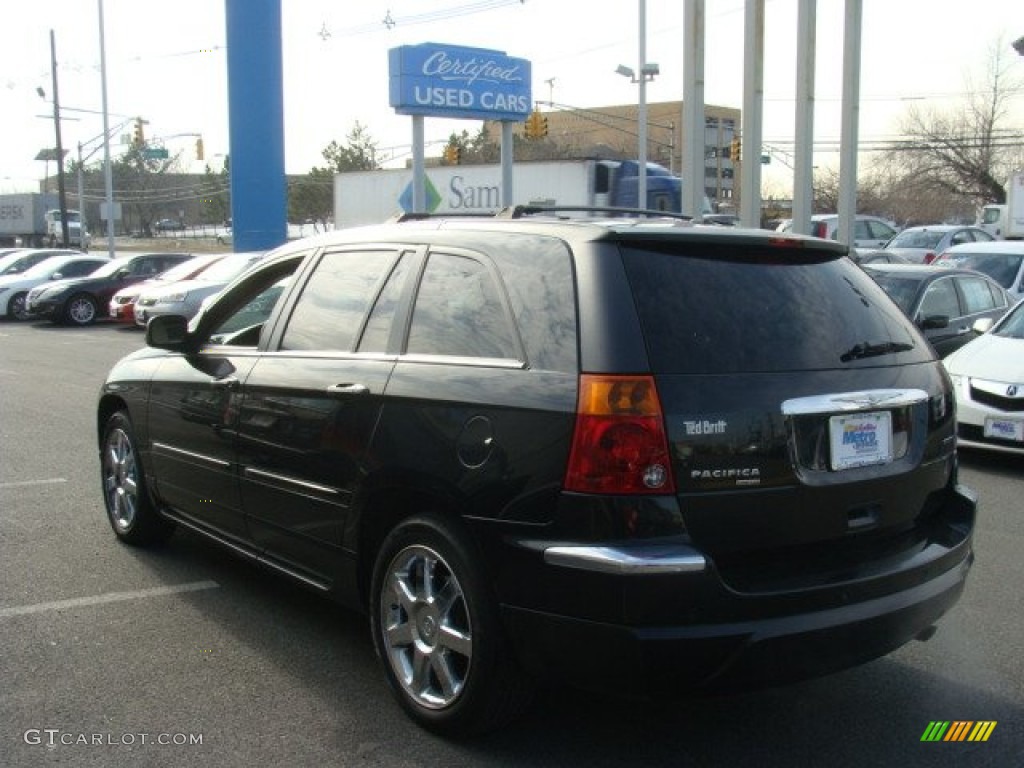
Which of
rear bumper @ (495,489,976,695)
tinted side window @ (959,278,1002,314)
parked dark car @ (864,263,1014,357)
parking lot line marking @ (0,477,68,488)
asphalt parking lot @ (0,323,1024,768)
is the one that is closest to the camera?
rear bumper @ (495,489,976,695)

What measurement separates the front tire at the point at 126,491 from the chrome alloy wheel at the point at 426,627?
2.31m

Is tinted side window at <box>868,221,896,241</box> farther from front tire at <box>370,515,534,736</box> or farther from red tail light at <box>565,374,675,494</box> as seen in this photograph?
red tail light at <box>565,374,675,494</box>

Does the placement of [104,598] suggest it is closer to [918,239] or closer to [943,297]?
[943,297]

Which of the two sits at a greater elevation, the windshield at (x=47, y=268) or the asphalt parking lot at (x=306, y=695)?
the windshield at (x=47, y=268)

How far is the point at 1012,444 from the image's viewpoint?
7.89 meters

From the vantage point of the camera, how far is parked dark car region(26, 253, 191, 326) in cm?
2330

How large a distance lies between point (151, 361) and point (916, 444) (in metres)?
3.83

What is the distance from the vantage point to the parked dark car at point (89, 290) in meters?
23.3

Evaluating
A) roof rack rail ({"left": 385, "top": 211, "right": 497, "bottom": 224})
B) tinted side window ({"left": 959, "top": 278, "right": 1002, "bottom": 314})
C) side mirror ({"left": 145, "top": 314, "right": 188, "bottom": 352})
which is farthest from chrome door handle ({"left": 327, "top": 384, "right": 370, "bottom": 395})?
tinted side window ({"left": 959, "top": 278, "right": 1002, "bottom": 314})

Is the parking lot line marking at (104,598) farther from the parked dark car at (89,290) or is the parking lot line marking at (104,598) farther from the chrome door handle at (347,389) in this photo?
the parked dark car at (89,290)

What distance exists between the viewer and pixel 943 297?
1100 centimetres

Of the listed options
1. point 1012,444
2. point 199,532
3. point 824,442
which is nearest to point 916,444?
point 824,442

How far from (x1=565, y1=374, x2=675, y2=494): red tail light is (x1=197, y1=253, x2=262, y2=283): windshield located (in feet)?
56.7

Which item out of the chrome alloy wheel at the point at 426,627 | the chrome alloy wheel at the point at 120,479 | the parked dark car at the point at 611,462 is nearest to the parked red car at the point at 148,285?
the chrome alloy wheel at the point at 120,479
